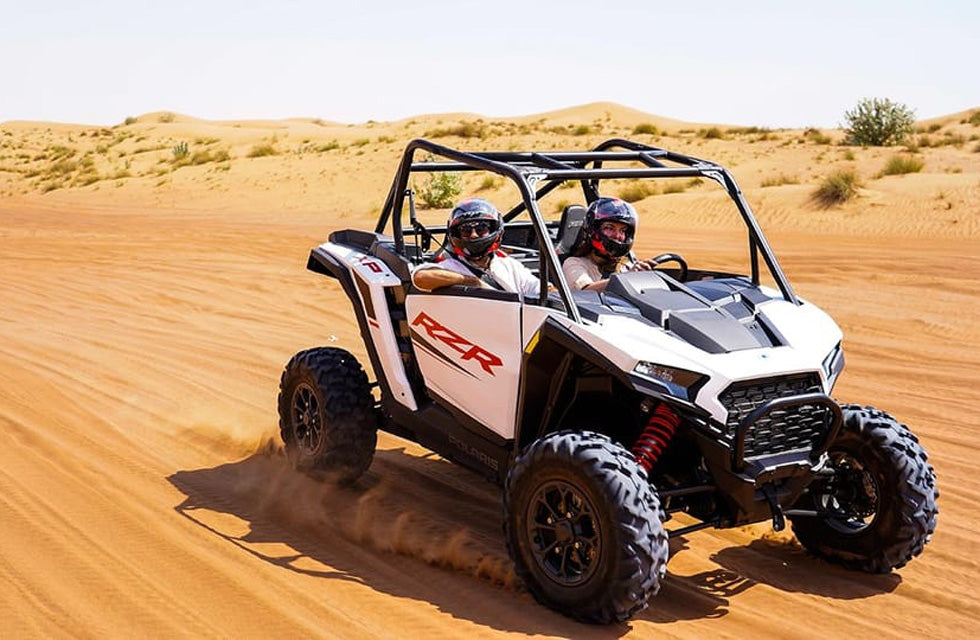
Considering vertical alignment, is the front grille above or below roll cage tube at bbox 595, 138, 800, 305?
below

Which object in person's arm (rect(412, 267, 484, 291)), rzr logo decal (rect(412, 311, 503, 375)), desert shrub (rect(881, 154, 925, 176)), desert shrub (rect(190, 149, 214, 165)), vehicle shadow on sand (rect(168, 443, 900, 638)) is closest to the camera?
vehicle shadow on sand (rect(168, 443, 900, 638))

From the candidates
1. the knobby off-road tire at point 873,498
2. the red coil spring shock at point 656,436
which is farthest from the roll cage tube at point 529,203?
the knobby off-road tire at point 873,498

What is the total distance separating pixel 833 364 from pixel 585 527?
1494 millimetres

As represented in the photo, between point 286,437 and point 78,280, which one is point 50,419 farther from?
point 78,280

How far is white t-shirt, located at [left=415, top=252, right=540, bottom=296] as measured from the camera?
591 cm

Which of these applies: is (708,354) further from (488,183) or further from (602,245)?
(488,183)

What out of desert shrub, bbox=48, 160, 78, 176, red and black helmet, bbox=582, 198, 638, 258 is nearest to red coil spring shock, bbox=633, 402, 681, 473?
red and black helmet, bbox=582, 198, 638, 258

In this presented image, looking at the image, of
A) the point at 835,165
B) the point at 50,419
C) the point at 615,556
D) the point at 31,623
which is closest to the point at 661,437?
the point at 615,556

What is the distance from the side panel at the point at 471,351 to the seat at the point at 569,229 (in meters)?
0.99

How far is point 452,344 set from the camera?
5.89 meters

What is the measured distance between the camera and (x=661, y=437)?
5102 millimetres

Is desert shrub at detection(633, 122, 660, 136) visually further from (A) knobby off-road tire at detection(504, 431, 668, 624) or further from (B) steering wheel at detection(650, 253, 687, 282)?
(A) knobby off-road tire at detection(504, 431, 668, 624)

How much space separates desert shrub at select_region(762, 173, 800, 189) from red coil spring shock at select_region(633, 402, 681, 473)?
21.7 meters

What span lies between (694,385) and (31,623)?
298cm
